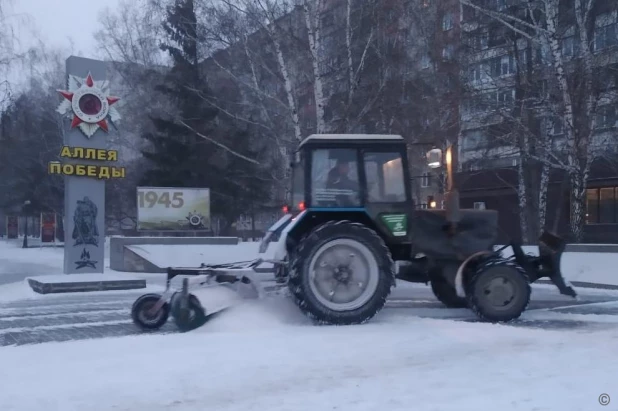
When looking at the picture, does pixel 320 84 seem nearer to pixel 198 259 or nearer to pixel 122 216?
pixel 198 259

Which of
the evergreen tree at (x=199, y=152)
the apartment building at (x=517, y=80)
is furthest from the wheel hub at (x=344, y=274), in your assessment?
the evergreen tree at (x=199, y=152)

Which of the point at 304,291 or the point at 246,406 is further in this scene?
the point at 304,291

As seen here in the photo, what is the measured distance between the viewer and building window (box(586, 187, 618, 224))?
35.9 metres

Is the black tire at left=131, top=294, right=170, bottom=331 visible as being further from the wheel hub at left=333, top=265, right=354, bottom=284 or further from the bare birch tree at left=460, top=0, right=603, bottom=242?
the bare birch tree at left=460, top=0, right=603, bottom=242

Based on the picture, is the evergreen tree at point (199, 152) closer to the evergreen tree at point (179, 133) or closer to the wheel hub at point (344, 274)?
the evergreen tree at point (179, 133)

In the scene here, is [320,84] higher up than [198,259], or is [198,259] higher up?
[320,84]

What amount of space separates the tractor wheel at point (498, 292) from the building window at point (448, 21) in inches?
702

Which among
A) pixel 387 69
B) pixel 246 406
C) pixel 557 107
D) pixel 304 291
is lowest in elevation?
pixel 246 406

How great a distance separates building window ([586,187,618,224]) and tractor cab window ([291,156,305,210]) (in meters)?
28.3

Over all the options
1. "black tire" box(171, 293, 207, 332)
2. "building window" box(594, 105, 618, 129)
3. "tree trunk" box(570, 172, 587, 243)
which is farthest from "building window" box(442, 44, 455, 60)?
"black tire" box(171, 293, 207, 332)

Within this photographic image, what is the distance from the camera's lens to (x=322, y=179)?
412 inches

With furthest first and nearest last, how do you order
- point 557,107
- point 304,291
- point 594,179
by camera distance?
point 594,179
point 557,107
point 304,291

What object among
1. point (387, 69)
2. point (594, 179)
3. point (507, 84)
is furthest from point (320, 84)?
point (594, 179)

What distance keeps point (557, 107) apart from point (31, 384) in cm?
1875
